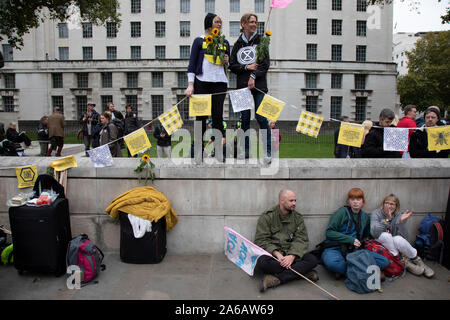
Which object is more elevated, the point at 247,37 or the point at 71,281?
the point at 247,37

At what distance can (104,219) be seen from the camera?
5.46 metres

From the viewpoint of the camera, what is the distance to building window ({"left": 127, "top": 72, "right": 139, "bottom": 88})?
45022mm

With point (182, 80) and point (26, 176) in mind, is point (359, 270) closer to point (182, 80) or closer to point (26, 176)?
point (26, 176)

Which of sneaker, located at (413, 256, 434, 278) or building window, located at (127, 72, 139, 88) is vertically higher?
building window, located at (127, 72, 139, 88)

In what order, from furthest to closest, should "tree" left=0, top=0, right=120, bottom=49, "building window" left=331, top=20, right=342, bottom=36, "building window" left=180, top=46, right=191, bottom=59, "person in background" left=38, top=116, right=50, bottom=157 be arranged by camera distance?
"building window" left=180, top=46, right=191, bottom=59 < "building window" left=331, top=20, right=342, bottom=36 < "tree" left=0, top=0, right=120, bottom=49 < "person in background" left=38, top=116, right=50, bottom=157

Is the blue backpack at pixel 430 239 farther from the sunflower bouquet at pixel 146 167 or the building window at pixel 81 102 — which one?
the building window at pixel 81 102

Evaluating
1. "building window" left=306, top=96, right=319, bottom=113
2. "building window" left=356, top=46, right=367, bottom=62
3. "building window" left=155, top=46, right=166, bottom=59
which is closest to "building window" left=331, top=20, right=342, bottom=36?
"building window" left=356, top=46, right=367, bottom=62

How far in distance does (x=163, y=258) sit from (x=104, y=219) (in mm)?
1198

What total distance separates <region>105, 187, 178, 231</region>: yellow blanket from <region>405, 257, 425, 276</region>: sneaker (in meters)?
3.68

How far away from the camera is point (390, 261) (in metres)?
4.70

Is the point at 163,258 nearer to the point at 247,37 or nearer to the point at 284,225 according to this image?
the point at 284,225

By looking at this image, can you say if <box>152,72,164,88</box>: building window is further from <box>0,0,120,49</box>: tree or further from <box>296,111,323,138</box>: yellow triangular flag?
<box>296,111,323,138</box>: yellow triangular flag

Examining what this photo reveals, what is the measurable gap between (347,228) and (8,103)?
53668 millimetres

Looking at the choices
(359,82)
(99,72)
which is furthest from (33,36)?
(359,82)
